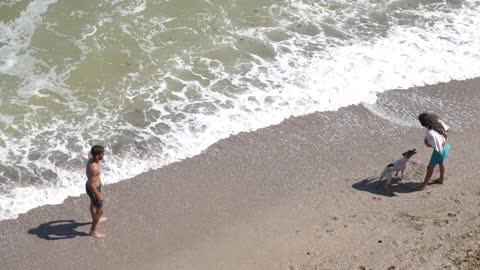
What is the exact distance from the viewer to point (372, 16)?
15.1 meters

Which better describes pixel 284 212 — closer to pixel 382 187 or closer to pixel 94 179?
pixel 382 187

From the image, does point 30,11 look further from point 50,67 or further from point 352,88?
point 352,88

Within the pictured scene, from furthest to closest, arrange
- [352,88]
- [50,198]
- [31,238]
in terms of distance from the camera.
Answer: [352,88]
[50,198]
[31,238]

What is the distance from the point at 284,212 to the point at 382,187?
1.69 metres

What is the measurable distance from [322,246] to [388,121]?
12.3ft

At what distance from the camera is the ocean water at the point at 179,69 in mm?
10875

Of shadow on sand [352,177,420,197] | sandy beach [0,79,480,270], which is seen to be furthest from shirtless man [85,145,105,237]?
shadow on sand [352,177,420,197]

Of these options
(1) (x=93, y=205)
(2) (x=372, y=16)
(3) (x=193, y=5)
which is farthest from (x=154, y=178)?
(2) (x=372, y=16)

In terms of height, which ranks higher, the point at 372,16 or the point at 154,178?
the point at 372,16

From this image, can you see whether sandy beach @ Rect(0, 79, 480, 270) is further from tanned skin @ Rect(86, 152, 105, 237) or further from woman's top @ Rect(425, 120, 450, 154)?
woman's top @ Rect(425, 120, 450, 154)

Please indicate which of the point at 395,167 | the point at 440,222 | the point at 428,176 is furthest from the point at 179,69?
the point at 440,222

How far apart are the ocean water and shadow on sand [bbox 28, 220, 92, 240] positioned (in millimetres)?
529

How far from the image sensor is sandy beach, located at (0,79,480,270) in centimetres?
859

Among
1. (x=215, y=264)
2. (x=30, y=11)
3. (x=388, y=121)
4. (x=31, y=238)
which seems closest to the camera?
(x=215, y=264)
